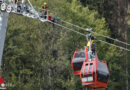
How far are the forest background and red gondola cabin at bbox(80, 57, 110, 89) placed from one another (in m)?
24.4

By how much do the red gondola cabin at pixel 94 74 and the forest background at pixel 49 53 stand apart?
80.2 ft

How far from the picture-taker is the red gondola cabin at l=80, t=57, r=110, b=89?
128ft

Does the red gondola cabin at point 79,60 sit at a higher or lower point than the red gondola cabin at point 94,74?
higher

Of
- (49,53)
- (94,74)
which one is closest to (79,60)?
(94,74)

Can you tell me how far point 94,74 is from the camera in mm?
38875

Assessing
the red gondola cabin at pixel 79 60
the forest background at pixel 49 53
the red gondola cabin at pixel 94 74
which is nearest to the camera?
the red gondola cabin at pixel 94 74

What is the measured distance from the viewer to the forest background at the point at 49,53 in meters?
65.1

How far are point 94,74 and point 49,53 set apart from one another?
28.1 meters

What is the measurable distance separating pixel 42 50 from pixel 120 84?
40.0ft

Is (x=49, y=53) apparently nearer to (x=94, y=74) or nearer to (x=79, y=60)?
(x=79, y=60)

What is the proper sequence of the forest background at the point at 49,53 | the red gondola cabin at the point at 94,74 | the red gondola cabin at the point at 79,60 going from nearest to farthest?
the red gondola cabin at the point at 94,74
the red gondola cabin at the point at 79,60
the forest background at the point at 49,53

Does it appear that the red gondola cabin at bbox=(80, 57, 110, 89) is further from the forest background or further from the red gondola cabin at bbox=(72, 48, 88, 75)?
the forest background

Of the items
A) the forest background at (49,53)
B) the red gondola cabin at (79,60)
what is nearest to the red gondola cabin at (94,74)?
the red gondola cabin at (79,60)

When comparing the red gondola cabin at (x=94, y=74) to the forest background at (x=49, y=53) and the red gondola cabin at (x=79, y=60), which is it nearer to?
the red gondola cabin at (x=79, y=60)
